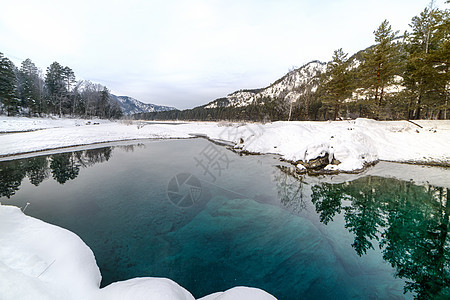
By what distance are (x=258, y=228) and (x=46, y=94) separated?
7655 cm

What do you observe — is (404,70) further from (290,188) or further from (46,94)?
(46,94)

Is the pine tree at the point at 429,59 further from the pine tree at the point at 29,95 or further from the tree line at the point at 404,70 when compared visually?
the pine tree at the point at 29,95

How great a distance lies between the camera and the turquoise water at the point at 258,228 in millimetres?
4125

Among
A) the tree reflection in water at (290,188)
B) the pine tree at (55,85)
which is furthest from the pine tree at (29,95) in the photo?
the tree reflection in water at (290,188)

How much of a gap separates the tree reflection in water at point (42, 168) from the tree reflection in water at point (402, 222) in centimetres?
1544

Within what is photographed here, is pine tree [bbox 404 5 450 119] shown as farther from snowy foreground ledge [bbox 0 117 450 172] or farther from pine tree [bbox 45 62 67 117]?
pine tree [bbox 45 62 67 117]

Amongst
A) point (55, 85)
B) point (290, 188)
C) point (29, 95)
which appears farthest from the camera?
point (55, 85)

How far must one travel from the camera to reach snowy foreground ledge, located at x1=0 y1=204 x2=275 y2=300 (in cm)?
259

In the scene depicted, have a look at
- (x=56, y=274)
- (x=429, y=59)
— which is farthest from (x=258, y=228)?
(x=429, y=59)

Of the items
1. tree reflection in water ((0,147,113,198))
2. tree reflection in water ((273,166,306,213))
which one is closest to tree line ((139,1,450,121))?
tree reflection in water ((273,166,306,213))

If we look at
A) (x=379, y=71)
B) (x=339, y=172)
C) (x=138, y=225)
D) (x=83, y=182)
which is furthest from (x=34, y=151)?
(x=379, y=71)

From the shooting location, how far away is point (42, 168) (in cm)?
1243

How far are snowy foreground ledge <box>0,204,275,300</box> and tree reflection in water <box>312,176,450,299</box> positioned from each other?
14.6 feet

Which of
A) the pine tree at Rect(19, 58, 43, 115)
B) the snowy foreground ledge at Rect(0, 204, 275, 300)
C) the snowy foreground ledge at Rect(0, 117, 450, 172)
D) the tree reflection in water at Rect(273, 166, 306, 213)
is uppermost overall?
the pine tree at Rect(19, 58, 43, 115)
